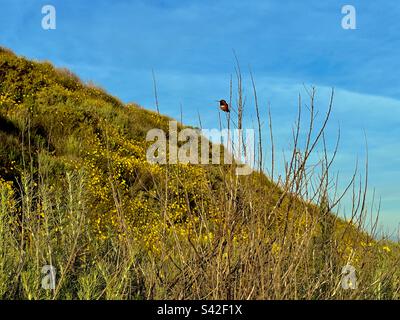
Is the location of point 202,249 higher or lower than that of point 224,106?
lower

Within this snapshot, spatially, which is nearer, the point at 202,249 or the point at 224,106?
the point at 224,106

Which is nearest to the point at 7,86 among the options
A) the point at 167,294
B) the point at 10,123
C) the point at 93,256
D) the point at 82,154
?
the point at 10,123

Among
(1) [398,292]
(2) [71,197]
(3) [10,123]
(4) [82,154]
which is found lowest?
(1) [398,292]

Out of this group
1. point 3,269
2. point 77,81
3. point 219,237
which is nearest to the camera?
point 219,237

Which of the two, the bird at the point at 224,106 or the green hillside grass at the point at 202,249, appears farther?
the bird at the point at 224,106

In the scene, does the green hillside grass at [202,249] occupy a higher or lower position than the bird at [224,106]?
lower

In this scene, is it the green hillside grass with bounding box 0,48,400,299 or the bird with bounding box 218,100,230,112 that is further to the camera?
the bird with bounding box 218,100,230,112

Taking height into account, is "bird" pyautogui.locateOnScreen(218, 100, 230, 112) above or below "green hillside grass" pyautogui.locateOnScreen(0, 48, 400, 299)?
above
